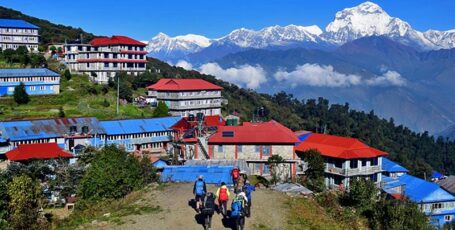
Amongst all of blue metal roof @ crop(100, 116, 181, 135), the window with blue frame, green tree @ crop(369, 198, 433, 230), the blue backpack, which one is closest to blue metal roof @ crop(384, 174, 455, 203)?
the window with blue frame

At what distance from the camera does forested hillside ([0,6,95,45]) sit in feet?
344

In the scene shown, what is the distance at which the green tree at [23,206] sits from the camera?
80.7 feet

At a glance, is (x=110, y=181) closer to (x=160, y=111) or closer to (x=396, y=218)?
(x=396, y=218)

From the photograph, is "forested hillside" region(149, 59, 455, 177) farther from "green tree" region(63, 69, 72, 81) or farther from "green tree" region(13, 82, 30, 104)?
"green tree" region(13, 82, 30, 104)

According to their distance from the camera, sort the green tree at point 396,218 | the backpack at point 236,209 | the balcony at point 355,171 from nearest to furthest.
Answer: the backpack at point 236,209
the green tree at point 396,218
the balcony at point 355,171

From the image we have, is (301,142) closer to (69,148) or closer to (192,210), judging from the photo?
(69,148)

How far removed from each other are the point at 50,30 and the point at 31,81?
55.2 metres

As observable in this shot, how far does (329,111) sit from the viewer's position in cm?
16888

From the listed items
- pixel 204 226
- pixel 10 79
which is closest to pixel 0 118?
pixel 10 79

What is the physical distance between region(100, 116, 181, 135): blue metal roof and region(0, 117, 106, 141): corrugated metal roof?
1340 mm

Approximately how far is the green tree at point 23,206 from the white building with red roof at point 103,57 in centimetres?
5675

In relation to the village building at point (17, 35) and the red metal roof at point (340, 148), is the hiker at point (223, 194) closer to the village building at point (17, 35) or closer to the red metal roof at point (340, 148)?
the red metal roof at point (340, 148)

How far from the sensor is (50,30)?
119500mm

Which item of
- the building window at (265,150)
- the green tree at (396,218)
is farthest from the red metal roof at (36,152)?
the green tree at (396,218)
